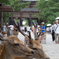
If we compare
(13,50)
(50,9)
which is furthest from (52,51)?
(50,9)

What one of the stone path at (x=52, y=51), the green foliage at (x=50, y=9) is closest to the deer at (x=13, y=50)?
the stone path at (x=52, y=51)

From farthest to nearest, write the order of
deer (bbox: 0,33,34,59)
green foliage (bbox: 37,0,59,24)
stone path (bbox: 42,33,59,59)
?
green foliage (bbox: 37,0,59,24) < stone path (bbox: 42,33,59,59) < deer (bbox: 0,33,34,59)

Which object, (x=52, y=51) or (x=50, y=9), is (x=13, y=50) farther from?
(x=50, y=9)

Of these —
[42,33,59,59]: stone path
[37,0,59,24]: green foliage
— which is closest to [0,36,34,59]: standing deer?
[42,33,59,59]: stone path

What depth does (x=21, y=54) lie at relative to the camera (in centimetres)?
320

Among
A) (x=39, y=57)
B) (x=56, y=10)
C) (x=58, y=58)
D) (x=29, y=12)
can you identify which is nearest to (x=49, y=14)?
(x=56, y=10)

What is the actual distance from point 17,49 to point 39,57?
92 centimetres

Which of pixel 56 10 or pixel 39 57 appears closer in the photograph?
pixel 39 57

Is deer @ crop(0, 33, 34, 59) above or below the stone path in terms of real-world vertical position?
above

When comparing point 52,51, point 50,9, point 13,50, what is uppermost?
point 13,50

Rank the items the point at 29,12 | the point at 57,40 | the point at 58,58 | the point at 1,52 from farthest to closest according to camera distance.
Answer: the point at 29,12, the point at 57,40, the point at 58,58, the point at 1,52

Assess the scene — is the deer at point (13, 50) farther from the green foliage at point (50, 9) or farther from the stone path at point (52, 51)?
the green foliage at point (50, 9)

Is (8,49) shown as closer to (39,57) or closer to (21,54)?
(21,54)

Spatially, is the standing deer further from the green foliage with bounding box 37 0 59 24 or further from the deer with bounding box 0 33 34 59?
the green foliage with bounding box 37 0 59 24
